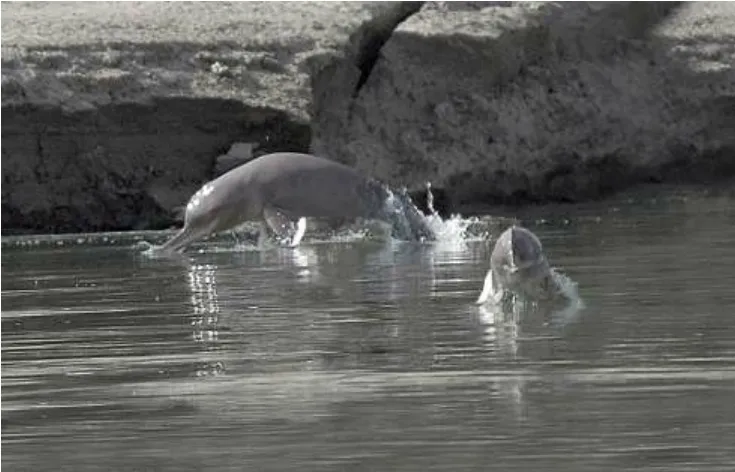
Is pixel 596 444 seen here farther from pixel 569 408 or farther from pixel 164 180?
pixel 164 180

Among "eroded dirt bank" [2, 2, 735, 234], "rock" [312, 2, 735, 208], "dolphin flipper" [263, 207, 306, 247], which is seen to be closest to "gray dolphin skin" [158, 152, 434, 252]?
"dolphin flipper" [263, 207, 306, 247]

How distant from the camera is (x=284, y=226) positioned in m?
17.6

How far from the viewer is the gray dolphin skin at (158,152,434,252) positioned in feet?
57.5

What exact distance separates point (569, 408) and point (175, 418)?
1.39 metres

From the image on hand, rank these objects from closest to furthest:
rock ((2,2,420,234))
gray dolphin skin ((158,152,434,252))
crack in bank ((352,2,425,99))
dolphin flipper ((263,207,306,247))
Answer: dolphin flipper ((263,207,306,247))
gray dolphin skin ((158,152,434,252))
rock ((2,2,420,234))
crack in bank ((352,2,425,99))

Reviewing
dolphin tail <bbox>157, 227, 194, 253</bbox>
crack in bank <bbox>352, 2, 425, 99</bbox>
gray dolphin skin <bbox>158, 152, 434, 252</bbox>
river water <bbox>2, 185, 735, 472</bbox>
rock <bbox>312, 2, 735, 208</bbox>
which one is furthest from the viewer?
crack in bank <bbox>352, 2, 425, 99</bbox>

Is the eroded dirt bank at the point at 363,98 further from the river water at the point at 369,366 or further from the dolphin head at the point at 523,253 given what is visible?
the dolphin head at the point at 523,253

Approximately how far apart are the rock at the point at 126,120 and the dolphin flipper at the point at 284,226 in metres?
2.20

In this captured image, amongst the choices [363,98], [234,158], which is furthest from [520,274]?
[363,98]

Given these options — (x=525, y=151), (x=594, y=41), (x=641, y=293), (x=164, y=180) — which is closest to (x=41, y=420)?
(x=641, y=293)

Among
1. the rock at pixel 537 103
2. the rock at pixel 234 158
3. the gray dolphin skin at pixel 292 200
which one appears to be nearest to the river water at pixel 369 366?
the gray dolphin skin at pixel 292 200

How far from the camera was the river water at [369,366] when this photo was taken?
24.0 feet

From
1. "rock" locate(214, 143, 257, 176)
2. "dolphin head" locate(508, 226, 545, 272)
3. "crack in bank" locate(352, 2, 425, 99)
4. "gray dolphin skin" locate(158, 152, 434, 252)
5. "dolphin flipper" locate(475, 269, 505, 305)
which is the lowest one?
"dolphin flipper" locate(475, 269, 505, 305)

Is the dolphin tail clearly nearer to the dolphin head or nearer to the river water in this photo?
the river water
